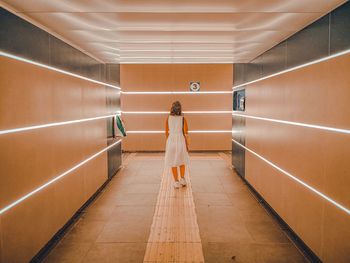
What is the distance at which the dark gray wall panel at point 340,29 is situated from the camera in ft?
8.00

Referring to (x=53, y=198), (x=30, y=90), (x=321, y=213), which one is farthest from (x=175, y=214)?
(x=30, y=90)

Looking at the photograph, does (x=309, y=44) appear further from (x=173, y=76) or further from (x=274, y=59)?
(x=173, y=76)

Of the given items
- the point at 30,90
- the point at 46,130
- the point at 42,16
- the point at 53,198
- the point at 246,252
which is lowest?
the point at 246,252

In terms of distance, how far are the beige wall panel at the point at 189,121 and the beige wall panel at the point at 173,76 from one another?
91 cm

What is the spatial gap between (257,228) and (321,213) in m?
1.17

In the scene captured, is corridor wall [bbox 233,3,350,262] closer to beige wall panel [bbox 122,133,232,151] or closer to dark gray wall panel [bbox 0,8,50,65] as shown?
dark gray wall panel [bbox 0,8,50,65]

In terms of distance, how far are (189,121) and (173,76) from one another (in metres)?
1.58

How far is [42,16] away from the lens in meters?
2.91

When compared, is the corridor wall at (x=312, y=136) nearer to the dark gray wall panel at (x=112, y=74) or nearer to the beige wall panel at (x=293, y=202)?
the beige wall panel at (x=293, y=202)

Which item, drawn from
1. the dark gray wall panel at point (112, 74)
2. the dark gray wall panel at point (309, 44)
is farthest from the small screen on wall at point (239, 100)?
the dark gray wall panel at point (112, 74)

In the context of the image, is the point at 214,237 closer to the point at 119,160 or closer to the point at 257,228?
the point at 257,228

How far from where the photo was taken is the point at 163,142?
9.86m

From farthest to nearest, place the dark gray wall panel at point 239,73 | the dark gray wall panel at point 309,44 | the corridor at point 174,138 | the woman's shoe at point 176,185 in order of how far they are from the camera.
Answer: the dark gray wall panel at point 239,73 < the woman's shoe at point 176,185 < the dark gray wall panel at point 309,44 < the corridor at point 174,138

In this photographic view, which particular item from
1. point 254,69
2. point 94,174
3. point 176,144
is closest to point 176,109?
point 176,144
